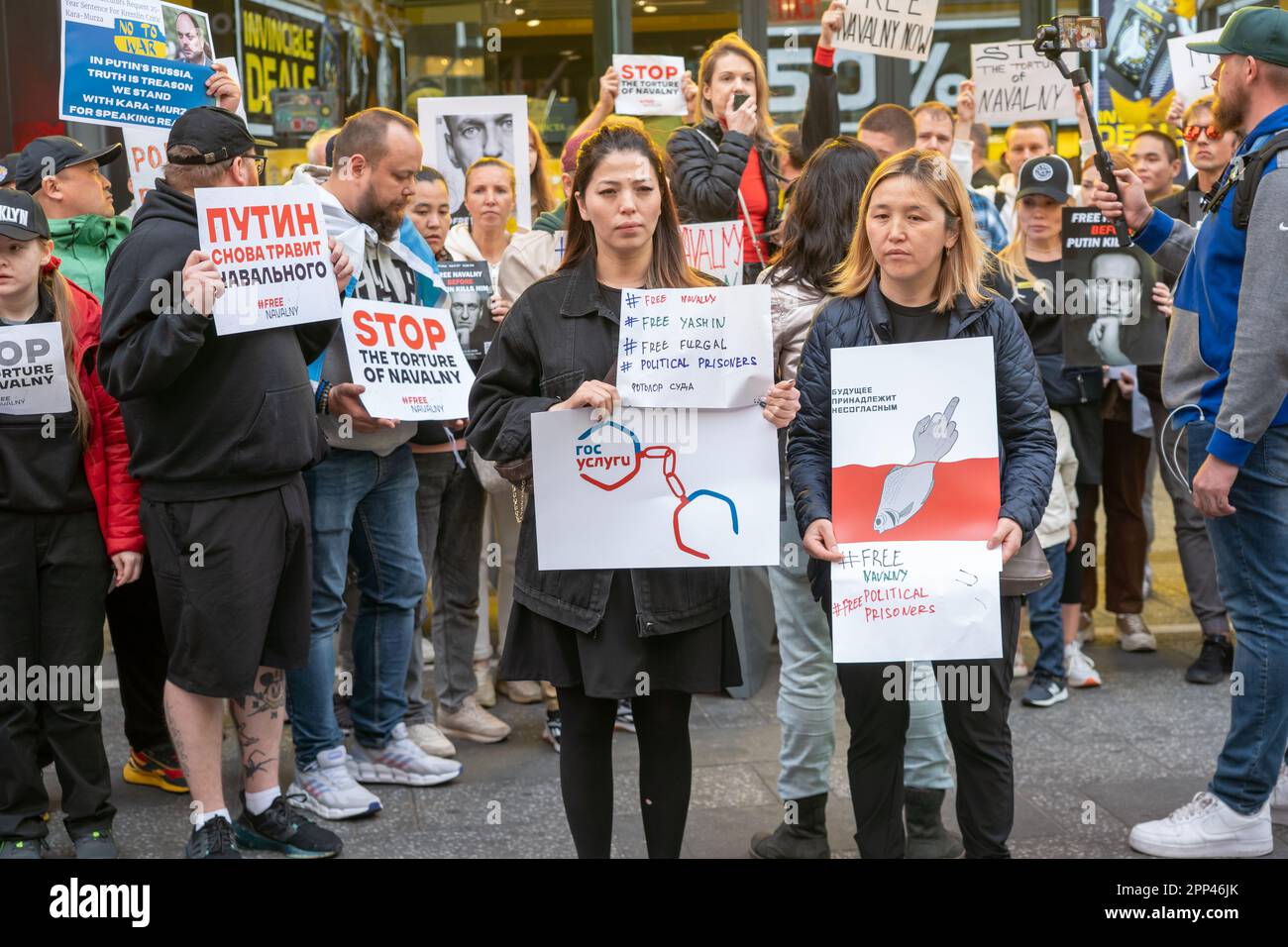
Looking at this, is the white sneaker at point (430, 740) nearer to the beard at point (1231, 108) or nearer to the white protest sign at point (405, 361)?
the white protest sign at point (405, 361)

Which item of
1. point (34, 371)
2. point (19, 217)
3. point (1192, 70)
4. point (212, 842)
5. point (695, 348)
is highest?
point (1192, 70)

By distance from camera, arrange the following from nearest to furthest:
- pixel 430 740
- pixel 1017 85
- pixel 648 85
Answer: pixel 430 740 < pixel 648 85 < pixel 1017 85

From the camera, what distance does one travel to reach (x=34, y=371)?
423cm

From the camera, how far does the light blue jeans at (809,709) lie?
169 inches

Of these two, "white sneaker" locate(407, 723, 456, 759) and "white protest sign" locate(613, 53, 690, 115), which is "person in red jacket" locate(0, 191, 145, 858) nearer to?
"white sneaker" locate(407, 723, 456, 759)

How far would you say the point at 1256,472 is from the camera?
4199 mm

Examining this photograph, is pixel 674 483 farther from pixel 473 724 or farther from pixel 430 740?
pixel 473 724

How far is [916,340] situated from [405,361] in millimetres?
1951

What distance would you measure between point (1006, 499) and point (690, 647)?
2.83ft

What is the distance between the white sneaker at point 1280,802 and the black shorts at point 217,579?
3.25 metres

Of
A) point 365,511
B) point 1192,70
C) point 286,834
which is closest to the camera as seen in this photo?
point 286,834

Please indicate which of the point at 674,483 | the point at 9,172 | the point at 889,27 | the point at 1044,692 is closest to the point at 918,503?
the point at 674,483

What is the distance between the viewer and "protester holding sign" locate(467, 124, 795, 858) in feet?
11.6

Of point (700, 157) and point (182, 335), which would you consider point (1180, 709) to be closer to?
point (700, 157)
